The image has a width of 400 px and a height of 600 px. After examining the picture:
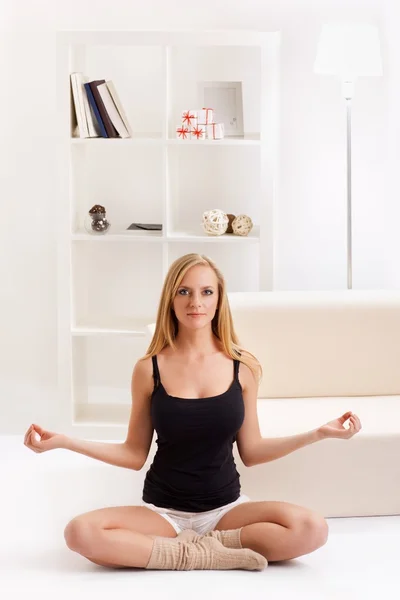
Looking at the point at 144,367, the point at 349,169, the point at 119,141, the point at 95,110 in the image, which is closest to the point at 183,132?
the point at 119,141

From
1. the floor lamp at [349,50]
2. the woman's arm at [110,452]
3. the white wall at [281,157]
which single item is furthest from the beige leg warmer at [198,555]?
the floor lamp at [349,50]

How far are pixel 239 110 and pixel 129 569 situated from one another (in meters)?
2.20

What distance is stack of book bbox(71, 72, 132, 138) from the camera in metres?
3.89

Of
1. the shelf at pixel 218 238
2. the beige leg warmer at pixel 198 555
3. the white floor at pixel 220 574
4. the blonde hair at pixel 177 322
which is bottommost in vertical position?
the white floor at pixel 220 574

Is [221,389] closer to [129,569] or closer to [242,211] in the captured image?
[129,569]

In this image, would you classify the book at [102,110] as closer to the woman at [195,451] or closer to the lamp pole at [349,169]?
the lamp pole at [349,169]

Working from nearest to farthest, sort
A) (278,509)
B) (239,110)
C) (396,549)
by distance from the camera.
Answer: (278,509) → (396,549) → (239,110)

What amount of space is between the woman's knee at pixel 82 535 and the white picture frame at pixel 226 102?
83.0 inches

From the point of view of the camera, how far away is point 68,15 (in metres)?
4.21

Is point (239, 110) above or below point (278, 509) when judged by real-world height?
above

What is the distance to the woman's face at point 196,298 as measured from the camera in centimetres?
266

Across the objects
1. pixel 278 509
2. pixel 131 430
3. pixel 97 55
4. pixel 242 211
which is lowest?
pixel 278 509

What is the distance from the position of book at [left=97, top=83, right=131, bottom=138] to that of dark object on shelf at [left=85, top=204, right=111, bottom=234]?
337mm

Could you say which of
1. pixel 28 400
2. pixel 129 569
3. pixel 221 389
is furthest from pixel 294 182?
pixel 129 569
